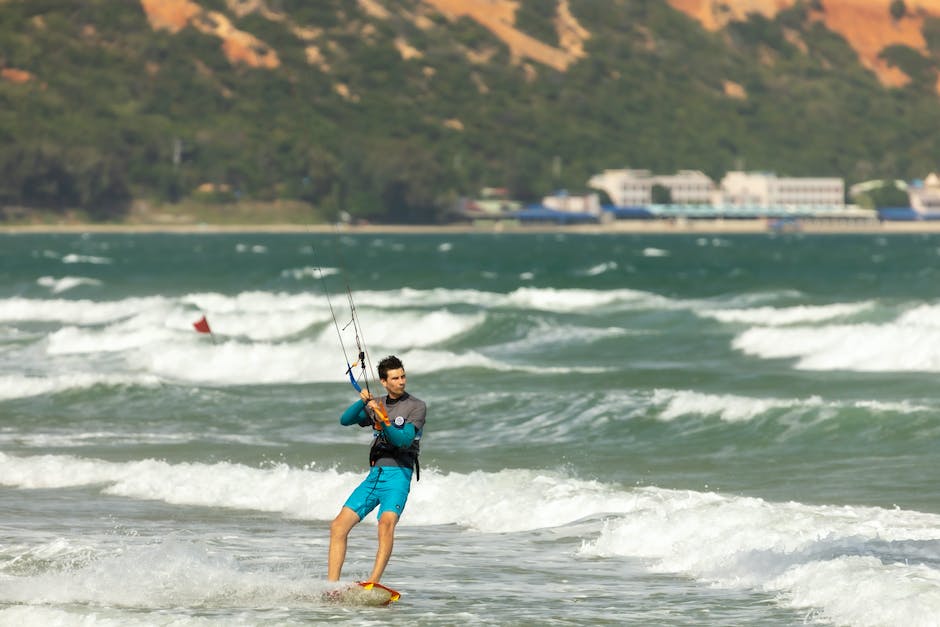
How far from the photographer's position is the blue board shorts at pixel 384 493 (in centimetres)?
1328

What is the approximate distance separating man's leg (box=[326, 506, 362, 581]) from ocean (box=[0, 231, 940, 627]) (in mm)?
318

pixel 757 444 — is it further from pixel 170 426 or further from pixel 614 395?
pixel 170 426

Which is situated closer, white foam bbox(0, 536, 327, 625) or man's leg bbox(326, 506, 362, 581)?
man's leg bbox(326, 506, 362, 581)

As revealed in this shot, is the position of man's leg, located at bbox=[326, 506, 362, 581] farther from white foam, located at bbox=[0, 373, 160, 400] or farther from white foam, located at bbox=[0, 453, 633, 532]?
white foam, located at bbox=[0, 373, 160, 400]

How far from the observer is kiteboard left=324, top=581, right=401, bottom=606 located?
534 inches

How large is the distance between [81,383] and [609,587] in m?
19.7

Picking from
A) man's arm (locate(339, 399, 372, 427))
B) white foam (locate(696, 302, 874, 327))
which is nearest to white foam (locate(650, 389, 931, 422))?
man's arm (locate(339, 399, 372, 427))

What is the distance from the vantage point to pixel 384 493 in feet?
43.7

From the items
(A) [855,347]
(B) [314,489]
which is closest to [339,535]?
(B) [314,489]

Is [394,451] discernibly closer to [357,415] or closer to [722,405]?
[357,415]

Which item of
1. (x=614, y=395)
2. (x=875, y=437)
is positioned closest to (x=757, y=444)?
(x=875, y=437)

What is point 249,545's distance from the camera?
17078mm

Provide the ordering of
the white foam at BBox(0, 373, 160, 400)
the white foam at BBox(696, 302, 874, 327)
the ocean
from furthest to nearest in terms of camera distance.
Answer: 1. the white foam at BBox(696, 302, 874, 327)
2. the white foam at BBox(0, 373, 160, 400)
3. the ocean

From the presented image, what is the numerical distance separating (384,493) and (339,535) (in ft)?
1.42
